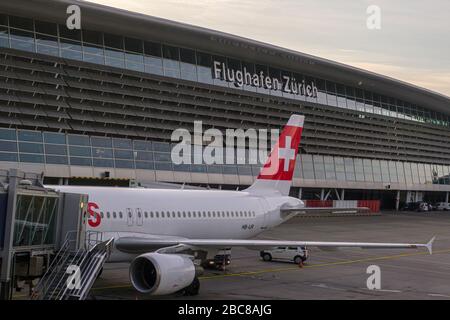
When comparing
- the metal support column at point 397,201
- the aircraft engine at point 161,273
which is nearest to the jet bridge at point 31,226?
the aircraft engine at point 161,273

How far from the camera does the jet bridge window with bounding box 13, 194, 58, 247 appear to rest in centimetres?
1916

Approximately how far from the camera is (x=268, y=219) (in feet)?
124

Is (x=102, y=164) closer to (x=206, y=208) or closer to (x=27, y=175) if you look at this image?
(x=206, y=208)

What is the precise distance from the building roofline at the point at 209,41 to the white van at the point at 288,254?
32.4 m

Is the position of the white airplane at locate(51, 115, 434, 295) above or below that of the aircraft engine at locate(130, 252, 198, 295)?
above

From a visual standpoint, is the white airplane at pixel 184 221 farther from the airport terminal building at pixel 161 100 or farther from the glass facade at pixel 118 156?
the glass facade at pixel 118 156

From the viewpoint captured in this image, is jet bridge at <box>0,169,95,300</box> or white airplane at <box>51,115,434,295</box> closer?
jet bridge at <box>0,169,95,300</box>

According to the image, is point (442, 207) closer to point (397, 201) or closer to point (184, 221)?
point (397, 201)

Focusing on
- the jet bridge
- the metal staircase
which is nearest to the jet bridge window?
the jet bridge

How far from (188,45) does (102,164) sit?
18.3 m

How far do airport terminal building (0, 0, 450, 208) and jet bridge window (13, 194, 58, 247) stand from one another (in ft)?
109

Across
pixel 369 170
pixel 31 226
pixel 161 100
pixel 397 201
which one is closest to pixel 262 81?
pixel 161 100

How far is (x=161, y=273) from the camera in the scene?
2234 cm

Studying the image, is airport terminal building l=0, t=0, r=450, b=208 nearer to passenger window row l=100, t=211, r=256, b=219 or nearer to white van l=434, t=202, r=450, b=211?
white van l=434, t=202, r=450, b=211
